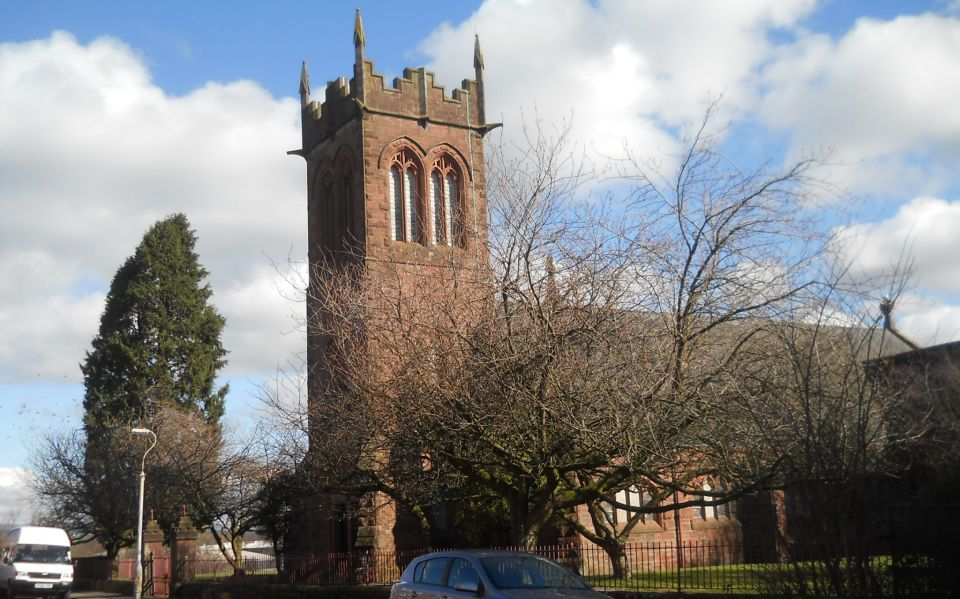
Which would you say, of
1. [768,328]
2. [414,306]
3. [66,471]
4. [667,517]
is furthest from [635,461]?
[66,471]

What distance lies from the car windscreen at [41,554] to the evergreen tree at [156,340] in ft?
55.7

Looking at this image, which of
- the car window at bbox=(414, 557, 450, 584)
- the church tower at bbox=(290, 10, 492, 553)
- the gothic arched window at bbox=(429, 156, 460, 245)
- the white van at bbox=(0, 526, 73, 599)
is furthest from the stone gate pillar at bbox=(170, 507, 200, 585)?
the car window at bbox=(414, 557, 450, 584)

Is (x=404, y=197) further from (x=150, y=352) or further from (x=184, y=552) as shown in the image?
(x=150, y=352)

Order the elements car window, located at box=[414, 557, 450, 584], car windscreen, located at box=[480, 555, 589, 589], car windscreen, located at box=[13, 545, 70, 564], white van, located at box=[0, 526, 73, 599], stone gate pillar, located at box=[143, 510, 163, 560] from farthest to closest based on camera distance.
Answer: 1. stone gate pillar, located at box=[143, 510, 163, 560]
2. car windscreen, located at box=[13, 545, 70, 564]
3. white van, located at box=[0, 526, 73, 599]
4. car window, located at box=[414, 557, 450, 584]
5. car windscreen, located at box=[480, 555, 589, 589]

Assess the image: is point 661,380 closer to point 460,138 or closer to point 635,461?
point 635,461

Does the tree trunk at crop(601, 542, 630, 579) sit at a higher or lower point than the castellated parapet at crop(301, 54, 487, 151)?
lower

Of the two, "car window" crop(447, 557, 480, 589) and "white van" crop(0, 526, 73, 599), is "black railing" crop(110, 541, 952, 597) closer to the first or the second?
"car window" crop(447, 557, 480, 589)

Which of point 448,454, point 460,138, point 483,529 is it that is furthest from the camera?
point 460,138

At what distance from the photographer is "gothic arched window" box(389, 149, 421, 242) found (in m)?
37.2

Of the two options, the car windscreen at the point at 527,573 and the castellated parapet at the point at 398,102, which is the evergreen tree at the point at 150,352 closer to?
the castellated parapet at the point at 398,102

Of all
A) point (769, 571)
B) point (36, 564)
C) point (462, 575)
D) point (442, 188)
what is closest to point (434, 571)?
point (462, 575)

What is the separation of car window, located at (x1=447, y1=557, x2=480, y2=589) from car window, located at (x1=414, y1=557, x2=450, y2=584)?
0.25m

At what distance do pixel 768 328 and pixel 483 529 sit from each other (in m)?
16.4

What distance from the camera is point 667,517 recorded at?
32.4m
